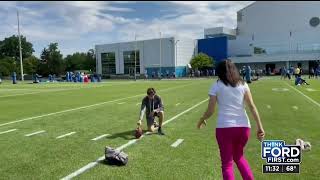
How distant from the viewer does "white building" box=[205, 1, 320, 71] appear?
359ft

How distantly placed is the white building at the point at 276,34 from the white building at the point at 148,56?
41.1 feet

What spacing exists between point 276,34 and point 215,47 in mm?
17749

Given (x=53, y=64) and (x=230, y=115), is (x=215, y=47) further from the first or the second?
(x=230, y=115)

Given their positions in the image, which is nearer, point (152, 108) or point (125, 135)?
point (125, 135)

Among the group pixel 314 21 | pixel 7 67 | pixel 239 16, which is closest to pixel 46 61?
pixel 7 67

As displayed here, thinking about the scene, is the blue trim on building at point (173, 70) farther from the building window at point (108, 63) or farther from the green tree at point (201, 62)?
the building window at point (108, 63)

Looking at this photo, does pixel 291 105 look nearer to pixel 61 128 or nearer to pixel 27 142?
pixel 61 128

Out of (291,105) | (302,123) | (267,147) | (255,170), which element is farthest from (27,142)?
(291,105)

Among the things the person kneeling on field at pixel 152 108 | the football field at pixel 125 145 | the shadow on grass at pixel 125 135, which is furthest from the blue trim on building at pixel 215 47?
the shadow on grass at pixel 125 135

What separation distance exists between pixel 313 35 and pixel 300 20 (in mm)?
11545

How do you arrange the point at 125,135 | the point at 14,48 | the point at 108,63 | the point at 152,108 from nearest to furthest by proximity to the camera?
the point at 125,135 < the point at 152,108 < the point at 108,63 < the point at 14,48

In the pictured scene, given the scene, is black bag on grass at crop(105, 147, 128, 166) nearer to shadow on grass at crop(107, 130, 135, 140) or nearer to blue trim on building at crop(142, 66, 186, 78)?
shadow on grass at crop(107, 130, 135, 140)

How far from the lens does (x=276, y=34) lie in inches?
4825

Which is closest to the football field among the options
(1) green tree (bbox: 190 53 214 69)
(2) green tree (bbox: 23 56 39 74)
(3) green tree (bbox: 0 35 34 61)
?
(1) green tree (bbox: 190 53 214 69)
